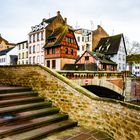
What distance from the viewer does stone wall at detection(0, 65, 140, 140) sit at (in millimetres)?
5605

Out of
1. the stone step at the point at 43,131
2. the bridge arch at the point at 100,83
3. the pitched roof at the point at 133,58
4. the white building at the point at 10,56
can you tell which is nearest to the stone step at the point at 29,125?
the stone step at the point at 43,131

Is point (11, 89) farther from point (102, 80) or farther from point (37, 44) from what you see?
point (37, 44)

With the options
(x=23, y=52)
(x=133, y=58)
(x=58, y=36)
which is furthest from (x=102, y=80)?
(x=23, y=52)

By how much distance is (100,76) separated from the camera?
1761cm

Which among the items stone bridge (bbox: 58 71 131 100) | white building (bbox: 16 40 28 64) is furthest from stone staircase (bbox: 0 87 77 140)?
white building (bbox: 16 40 28 64)

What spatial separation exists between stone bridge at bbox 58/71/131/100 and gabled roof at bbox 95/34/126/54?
2343 centimetres

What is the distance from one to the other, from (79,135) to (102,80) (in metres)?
12.1

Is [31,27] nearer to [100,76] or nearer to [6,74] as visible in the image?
[100,76]

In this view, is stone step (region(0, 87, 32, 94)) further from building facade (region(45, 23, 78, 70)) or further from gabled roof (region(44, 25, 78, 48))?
gabled roof (region(44, 25, 78, 48))

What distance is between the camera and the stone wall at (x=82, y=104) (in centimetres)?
560

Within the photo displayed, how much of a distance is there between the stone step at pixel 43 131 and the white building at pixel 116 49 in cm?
A: 3965

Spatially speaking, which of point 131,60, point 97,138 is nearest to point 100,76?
point 97,138

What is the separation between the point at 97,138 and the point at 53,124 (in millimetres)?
1565

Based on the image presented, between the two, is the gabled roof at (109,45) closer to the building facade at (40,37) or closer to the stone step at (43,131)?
the building facade at (40,37)
